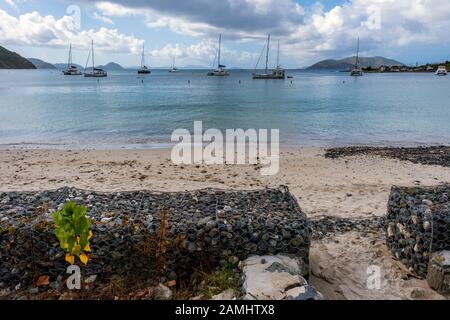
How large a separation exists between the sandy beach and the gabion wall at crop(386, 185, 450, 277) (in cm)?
27

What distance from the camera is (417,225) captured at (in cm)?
583

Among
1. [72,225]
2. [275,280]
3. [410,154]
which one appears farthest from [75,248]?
[410,154]

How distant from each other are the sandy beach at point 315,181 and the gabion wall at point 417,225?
27cm

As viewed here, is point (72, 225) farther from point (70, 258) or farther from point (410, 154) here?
point (410, 154)

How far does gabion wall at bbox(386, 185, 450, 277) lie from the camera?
219 inches

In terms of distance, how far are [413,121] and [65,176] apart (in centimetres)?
2881

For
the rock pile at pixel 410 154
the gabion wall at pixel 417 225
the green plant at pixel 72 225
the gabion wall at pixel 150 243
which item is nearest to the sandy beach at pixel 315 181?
the gabion wall at pixel 417 225

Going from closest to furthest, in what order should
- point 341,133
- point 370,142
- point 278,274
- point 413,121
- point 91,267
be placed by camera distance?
point 278,274 → point 91,267 → point 370,142 → point 341,133 → point 413,121

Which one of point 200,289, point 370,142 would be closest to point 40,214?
point 200,289

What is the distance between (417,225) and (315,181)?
6532mm

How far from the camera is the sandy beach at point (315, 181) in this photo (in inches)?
231

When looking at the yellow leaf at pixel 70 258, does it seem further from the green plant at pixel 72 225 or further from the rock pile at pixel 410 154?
the rock pile at pixel 410 154

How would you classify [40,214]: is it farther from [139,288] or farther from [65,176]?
[65,176]

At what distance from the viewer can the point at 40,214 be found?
614 centimetres
